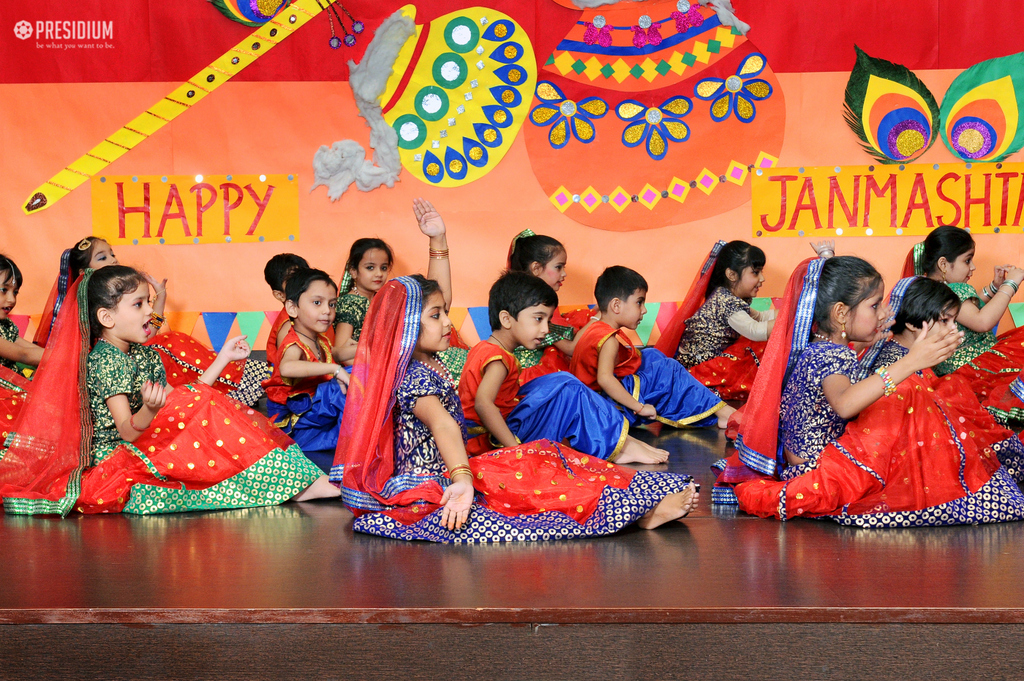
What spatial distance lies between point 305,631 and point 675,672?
790 millimetres

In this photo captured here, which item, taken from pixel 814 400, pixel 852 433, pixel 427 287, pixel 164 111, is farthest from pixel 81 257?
pixel 852 433

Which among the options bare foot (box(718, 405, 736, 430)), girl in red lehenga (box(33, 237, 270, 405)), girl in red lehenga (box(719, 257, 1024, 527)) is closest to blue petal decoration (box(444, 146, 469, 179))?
girl in red lehenga (box(33, 237, 270, 405))

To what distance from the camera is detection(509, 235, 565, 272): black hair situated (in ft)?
15.1

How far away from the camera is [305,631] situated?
1936mm

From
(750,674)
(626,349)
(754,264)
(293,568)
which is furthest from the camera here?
(754,264)

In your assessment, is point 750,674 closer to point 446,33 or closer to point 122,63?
point 446,33

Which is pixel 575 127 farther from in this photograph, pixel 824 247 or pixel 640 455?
pixel 640 455

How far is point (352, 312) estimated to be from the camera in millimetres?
4512

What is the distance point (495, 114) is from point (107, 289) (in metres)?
2.70

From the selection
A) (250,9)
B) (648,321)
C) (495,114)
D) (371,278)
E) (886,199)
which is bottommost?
(648,321)

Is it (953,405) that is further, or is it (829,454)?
(953,405)

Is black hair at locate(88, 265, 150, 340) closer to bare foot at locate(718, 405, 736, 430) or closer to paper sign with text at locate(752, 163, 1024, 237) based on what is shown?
bare foot at locate(718, 405, 736, 430)

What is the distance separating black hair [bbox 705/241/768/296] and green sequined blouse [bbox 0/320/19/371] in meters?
3.46

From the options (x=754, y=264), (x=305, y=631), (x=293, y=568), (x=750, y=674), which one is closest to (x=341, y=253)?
(x=754, y=264)
